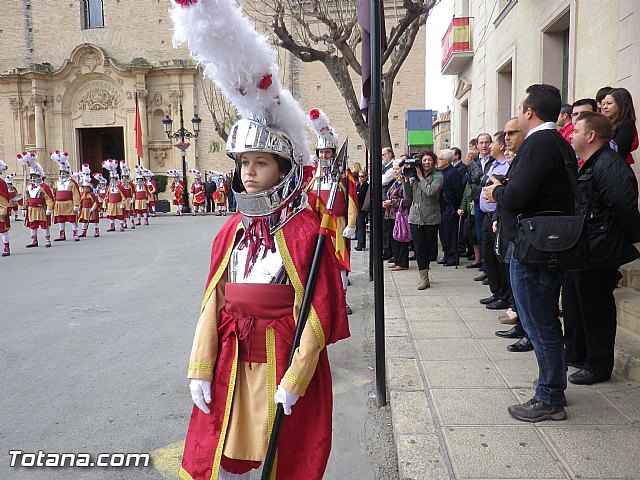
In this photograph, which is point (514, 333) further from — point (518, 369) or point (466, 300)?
point (466, 300)

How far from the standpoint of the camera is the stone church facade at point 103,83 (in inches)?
1259

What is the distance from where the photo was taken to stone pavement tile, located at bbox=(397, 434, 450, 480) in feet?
8.53

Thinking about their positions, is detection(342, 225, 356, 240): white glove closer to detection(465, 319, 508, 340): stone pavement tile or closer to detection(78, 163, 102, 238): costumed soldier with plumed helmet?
detection(465, 319, 508, 340): stone pavement tile

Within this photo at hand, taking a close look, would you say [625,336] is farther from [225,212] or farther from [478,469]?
[225,212]

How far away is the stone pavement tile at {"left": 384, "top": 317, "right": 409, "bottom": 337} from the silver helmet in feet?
9.05

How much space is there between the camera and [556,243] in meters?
2.89

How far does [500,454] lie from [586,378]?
1.22m

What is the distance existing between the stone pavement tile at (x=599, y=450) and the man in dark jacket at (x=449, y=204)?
561 cm

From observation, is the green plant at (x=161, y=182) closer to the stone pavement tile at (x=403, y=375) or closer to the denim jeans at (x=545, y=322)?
the stone pavement tile at (x=403, y=375)

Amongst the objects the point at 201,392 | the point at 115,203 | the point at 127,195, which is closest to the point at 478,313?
the point at 201,392

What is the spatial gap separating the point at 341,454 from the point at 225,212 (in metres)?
24.0

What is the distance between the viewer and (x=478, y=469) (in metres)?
2.61

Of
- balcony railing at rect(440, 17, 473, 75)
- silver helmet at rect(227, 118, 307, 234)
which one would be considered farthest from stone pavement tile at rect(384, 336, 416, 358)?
balcony railing at rect(440, 17, 473, 75)

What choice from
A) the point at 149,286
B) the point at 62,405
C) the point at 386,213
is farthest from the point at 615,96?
the point at 149,286
